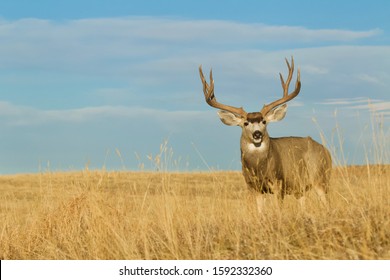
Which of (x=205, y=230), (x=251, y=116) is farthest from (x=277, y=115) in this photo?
→ (x=205, y=230)

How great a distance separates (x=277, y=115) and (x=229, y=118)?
0.95m

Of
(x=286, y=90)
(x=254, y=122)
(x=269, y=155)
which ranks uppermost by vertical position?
(x=286, y=90)

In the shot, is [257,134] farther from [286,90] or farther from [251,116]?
[286,90]

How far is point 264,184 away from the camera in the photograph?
37.5ft

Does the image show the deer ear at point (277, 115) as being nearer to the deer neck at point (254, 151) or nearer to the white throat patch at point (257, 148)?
the deer neck at point (254, 151)

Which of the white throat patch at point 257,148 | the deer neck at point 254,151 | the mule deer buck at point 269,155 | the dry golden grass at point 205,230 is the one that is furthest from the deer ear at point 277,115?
the dry golden grass at point 205,230

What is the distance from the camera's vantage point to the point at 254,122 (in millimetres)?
11250

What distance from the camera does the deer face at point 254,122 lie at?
11223mm

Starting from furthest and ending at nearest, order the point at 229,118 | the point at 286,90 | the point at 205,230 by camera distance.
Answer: the point at 286,90, the point at 229,118, the point at 205,230

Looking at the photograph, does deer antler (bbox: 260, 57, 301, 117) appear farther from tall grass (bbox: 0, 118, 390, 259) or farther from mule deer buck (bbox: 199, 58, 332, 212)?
tall grass (bbox: 0, 118, 390, 259)

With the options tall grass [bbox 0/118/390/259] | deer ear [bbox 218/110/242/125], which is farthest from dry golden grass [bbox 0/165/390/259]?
deer ear [bbox 218/110/242/125]

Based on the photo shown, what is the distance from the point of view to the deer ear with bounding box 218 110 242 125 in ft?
37.5
